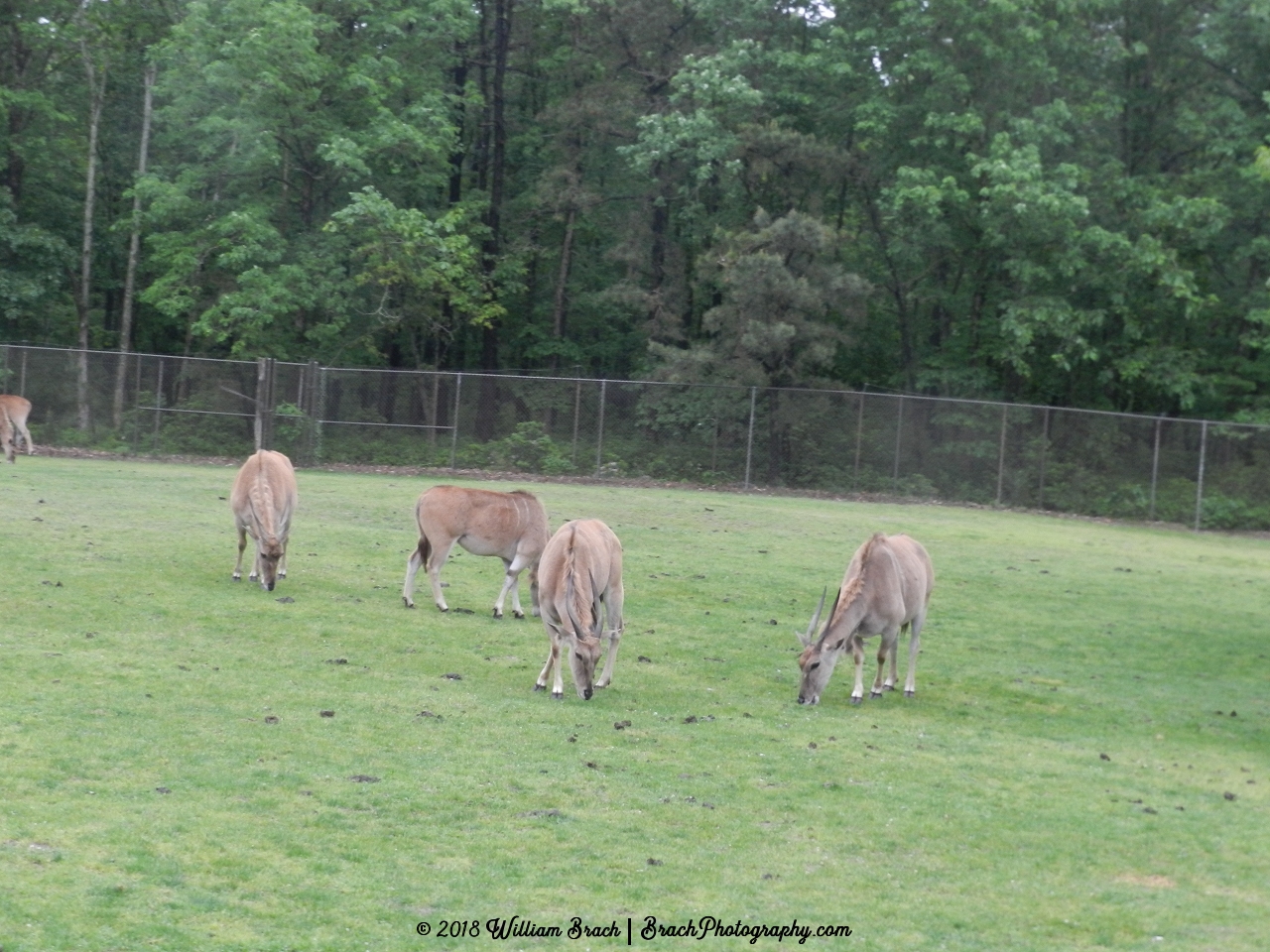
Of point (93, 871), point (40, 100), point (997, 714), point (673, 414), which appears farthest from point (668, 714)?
point (40, 100)

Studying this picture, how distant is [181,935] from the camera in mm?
6594

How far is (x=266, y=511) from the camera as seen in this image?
16359 millimetres

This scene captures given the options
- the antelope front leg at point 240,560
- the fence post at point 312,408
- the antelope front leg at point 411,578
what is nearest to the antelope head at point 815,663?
the antelope front leg at point 411,578

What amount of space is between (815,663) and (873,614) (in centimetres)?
89

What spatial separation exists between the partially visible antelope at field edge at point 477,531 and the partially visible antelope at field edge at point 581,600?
285cm

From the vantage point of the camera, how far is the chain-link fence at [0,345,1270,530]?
37.7 m

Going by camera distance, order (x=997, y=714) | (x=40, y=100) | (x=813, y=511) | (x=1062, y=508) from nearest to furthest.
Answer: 1. (x=997, y=714)
2. (x=813, y=511)
3. (x=1062, y=508)
4. (x=40, y=100)

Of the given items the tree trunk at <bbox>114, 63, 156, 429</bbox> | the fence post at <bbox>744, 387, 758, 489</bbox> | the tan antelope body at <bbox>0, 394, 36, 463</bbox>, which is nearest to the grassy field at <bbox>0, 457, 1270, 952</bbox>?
the tan antelope body at <bbox>0, 394, 36, 463</bbox>

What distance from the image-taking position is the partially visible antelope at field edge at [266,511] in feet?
52.9

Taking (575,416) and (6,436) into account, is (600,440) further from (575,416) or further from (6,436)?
(6,436)

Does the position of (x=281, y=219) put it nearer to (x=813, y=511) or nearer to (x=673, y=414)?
(x=673, y=414)

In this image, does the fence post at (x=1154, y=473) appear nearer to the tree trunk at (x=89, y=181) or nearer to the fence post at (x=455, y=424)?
the fence post at (x=455, y=424)

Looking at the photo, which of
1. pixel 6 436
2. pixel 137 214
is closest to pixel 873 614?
pixel 6 436

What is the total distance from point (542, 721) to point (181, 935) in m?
4.83
